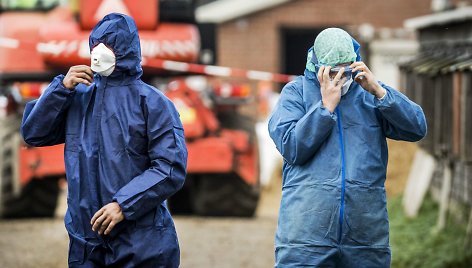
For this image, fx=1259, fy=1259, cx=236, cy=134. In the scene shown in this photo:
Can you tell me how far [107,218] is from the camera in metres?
5.24

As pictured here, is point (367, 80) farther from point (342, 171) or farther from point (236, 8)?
point (236, 8)

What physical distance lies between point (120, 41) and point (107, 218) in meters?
0.79

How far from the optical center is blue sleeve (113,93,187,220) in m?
5.30

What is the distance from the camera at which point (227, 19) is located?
88.0ft

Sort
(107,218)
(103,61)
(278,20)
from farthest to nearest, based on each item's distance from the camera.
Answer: (278,20), (103,61), (107,218)

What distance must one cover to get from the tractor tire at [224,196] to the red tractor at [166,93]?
0.03 feet

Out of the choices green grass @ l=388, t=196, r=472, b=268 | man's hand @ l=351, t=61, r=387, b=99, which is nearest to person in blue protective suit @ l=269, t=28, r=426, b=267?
man's hand @ l=351, t=61, r=387, b=99

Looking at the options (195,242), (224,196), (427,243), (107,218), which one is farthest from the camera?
(224,196)

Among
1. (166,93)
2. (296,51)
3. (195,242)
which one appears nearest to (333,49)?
(195,242)

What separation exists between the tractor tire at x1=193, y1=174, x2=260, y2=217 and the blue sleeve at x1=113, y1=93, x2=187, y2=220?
25.0ft

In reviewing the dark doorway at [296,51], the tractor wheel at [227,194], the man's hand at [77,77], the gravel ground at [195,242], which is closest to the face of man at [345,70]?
the man's hand at [77,77]

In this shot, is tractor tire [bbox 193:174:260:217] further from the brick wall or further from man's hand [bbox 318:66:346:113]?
the brick wall

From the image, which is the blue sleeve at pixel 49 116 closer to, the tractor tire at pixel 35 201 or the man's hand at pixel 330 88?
the man's hand at pixel 330 88

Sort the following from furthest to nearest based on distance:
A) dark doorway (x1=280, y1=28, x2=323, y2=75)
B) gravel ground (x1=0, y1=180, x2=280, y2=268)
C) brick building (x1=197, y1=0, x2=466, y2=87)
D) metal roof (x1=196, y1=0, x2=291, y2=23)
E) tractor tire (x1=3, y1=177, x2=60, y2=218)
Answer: dark doorway (x1=280, y1=28, x2=323, y2=75) < brick building (x1=197, y1=0, x2=466, y2=87) < metal roof (x1=196, y1=0, x2=291, y2=23) < tractor tire (x1=3, y1=177, x2=60, y2=218) < gravel ground (x1=0, y1=180, x2=280, y2=268)
